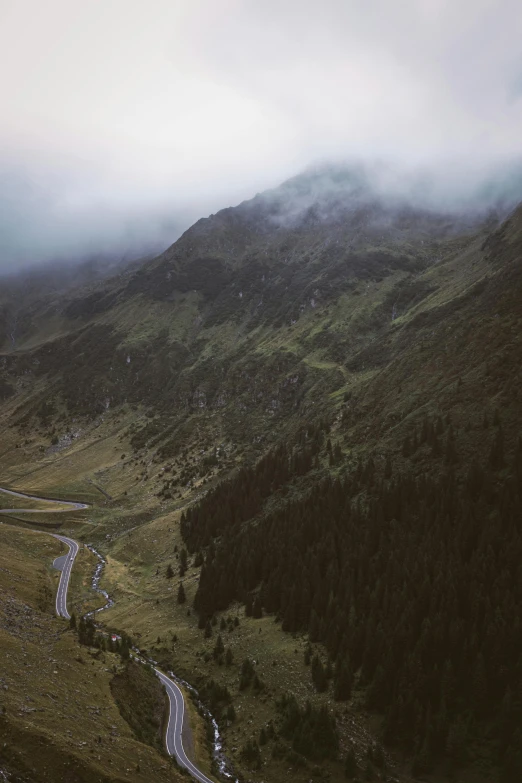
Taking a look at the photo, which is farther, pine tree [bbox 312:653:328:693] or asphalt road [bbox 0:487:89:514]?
asphalt road [bbox 0:487:89:514]

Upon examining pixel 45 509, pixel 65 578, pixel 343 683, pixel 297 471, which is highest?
pixel 45 509

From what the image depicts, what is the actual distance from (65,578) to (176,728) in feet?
188

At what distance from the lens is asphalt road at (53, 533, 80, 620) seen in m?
84.0

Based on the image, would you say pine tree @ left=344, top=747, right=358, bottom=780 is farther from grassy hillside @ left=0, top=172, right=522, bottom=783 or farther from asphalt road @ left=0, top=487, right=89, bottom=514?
asphalt road @ left=0, top=487, right=89, bottom=514

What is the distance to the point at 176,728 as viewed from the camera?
52.6 m

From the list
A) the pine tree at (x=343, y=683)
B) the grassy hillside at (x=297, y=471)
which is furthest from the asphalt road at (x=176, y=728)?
the pine tree at (x=343, y=683)

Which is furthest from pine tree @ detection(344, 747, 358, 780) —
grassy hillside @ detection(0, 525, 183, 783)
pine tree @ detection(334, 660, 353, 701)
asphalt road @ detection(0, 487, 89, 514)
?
asphalt road @ detection(0, 487, 89, 514)

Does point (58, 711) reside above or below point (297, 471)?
above

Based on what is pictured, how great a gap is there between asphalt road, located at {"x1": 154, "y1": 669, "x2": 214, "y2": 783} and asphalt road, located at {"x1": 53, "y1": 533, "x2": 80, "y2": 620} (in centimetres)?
2600

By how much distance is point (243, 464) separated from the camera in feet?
479

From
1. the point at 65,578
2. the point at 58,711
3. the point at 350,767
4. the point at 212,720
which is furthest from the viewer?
the point at 65,578

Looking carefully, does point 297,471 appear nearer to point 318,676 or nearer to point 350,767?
point 318,676

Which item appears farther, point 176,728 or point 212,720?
point 212,720

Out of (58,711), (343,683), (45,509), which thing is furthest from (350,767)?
(45,509)
